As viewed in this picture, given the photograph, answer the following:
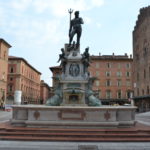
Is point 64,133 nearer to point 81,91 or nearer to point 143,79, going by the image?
point 81,91

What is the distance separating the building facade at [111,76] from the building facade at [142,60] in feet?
45.9

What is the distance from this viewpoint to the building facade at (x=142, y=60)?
5047 cm

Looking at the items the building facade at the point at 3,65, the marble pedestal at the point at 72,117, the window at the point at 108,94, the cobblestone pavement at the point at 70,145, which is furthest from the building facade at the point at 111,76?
the cobblestone pavement at the point at 70,145

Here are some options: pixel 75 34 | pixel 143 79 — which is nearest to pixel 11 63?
pixel 143 79

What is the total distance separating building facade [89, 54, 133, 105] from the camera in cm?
7231

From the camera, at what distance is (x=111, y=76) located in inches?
2881

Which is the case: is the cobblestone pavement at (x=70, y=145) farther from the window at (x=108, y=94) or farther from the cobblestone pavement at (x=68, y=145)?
the window at (x=108, y=94)

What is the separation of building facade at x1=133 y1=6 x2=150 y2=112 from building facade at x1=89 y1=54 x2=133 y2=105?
1399 centimetres

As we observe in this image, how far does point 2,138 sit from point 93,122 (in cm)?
423

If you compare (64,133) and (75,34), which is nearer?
(64,133)

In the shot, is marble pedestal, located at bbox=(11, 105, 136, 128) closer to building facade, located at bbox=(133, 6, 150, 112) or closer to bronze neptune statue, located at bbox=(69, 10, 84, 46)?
bronze neptune statue, located at bbox=(69, 10, 84, 46)

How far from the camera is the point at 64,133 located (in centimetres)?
1004

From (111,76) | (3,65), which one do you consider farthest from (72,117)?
(111,76)

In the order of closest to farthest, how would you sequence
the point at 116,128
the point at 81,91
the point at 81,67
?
the point at 116,128
the point at 81,91
the point at 81,67
